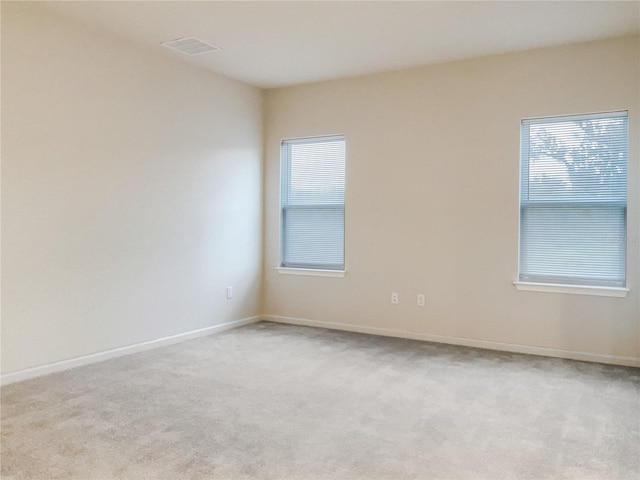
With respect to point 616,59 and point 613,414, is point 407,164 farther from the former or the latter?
point 613,414

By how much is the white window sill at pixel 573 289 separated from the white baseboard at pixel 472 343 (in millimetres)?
501

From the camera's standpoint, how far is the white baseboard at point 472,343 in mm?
4110

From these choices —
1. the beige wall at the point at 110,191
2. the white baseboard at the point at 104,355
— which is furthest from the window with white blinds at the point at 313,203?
the white baseboard at the point at 104,355

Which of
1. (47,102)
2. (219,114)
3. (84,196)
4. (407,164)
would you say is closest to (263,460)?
(84,196)

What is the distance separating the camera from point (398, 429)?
8.82 ft

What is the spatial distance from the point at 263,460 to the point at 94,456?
0.79 metres

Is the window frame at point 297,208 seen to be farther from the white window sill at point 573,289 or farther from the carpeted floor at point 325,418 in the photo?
the white window sill at point 573,289

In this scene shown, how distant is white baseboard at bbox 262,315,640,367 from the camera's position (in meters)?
4.11

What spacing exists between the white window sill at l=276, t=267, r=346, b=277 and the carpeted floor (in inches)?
49.6

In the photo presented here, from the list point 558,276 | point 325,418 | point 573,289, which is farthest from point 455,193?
point 325,418

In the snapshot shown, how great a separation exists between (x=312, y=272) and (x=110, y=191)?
2.30m

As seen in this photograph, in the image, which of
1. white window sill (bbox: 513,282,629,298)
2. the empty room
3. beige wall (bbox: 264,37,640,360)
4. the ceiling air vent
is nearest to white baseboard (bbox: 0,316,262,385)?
the empty room

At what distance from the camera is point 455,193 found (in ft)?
15.5

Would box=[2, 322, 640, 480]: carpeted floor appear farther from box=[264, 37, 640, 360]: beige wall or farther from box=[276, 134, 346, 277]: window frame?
box=[276, 134, 346, 277]: window frame
